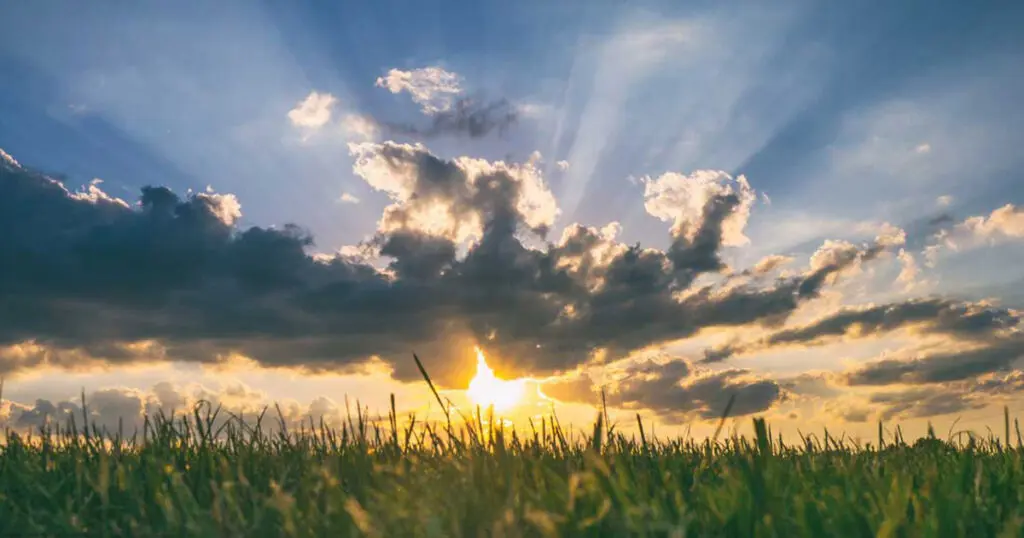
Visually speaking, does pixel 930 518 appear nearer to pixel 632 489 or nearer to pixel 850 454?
pixel 632 489

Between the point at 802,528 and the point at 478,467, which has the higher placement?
the point at 478,467

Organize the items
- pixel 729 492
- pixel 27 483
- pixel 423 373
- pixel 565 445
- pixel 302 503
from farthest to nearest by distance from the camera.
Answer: pixel 565 445 → pixel 27 483 → pixel 423 373 → pixel 302 503 → pixel 729 492

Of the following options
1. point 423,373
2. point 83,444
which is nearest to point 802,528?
point 423,373

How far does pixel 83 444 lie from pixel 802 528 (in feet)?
21.7

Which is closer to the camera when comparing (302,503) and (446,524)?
(446,524)

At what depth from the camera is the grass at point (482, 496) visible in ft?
14.5

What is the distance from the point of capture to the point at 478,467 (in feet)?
18.0

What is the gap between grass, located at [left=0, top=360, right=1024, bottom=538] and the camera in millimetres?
4418

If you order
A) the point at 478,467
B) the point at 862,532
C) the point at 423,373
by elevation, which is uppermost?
the point at 423,373

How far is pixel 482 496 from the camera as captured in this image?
5.00 metres

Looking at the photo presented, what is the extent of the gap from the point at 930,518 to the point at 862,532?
0.34 m

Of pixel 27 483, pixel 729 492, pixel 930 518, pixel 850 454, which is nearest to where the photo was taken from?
pixel 930 518

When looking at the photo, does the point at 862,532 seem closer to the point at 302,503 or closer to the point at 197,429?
the point at 302,503

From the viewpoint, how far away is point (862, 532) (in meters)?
4.37
